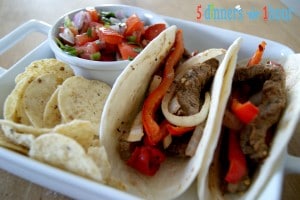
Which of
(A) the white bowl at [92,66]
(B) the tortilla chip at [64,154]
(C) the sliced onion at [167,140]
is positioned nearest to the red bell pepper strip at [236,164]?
(C) the sliced onion at [167,140]

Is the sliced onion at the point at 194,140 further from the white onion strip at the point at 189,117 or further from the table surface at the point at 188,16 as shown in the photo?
the table surface at the point at 188,16

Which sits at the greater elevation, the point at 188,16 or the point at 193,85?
the point at 193,85

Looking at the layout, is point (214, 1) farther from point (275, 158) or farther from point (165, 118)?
point (275, 158)

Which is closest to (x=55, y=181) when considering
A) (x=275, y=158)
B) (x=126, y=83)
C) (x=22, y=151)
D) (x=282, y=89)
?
(x=22, y=151)

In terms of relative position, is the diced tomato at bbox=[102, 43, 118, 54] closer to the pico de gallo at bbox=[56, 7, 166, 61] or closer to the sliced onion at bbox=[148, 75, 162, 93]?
the pico de gallo at bbox=[56, 7, 166, 61]

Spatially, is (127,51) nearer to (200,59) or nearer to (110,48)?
(110,48)

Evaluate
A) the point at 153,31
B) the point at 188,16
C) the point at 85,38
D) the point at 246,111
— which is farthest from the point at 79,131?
the point at 188,16

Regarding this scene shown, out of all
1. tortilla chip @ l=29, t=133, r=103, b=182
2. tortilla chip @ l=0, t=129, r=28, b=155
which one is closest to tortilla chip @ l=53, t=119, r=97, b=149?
tortilla chip @ l=29, t=133, r=103, b=182
